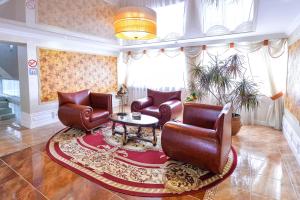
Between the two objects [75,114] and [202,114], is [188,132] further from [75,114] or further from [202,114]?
[75,114]

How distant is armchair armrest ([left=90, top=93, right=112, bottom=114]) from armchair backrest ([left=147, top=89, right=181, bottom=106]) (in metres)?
1.24

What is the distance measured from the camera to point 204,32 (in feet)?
15.9

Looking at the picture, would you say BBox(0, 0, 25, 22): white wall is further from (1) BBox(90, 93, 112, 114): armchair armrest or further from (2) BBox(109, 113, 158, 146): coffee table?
(2) BBox(109, 113, 158, 146): coffee table

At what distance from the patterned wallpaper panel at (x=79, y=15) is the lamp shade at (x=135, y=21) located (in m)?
2.05

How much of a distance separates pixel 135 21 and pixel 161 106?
191 centimetres

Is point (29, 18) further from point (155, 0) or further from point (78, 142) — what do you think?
point (155, 0)

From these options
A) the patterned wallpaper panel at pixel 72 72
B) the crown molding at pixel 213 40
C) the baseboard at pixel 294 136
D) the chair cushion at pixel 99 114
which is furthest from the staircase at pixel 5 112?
the baseboard at pixel 294 136

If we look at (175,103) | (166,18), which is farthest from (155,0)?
(175,103)

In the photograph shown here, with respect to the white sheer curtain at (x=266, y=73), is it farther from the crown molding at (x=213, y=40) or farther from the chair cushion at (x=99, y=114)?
the chair cushion at (x=99, y=114)

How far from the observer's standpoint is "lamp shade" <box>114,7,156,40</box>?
3.05m

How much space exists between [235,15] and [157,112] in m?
2.90

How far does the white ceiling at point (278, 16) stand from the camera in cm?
286

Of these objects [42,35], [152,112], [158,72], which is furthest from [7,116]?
[158,72]

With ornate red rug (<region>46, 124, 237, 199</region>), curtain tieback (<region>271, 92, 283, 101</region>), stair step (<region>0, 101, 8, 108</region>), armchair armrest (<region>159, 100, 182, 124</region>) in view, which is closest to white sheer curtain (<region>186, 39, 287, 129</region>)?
curtain tieback (<region>271, 92, 283, 101</region>)
